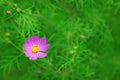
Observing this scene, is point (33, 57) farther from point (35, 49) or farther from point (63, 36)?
point (63, 36)

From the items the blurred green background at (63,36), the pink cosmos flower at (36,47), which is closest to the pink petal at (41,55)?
the pink cosmos flower at (36,47)

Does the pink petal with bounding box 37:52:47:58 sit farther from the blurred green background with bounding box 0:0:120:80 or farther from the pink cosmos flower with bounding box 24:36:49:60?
the blurred green background with bounding box 0:0:120:80

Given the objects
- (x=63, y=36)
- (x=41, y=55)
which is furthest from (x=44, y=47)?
(x=63, y=36)

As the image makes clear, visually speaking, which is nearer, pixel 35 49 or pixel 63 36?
pixel 35 49

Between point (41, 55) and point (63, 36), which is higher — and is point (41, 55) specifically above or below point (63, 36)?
below

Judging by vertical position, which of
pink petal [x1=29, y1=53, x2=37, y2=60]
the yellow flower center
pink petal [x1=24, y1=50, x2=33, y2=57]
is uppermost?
the yellow flower center

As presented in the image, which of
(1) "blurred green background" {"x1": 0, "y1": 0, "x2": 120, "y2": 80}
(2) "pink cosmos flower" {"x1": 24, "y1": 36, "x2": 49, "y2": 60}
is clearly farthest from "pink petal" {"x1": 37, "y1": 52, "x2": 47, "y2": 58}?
(1) "blurred green background" {"x1": 0, "y1": 0, "x2": 120, "y2": 80}

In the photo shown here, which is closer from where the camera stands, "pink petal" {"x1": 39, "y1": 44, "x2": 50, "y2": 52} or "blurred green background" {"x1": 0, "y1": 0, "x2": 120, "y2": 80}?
"pink petal" {"x1": 39, "y1": 44, "x2": 50, "y2": 52}
